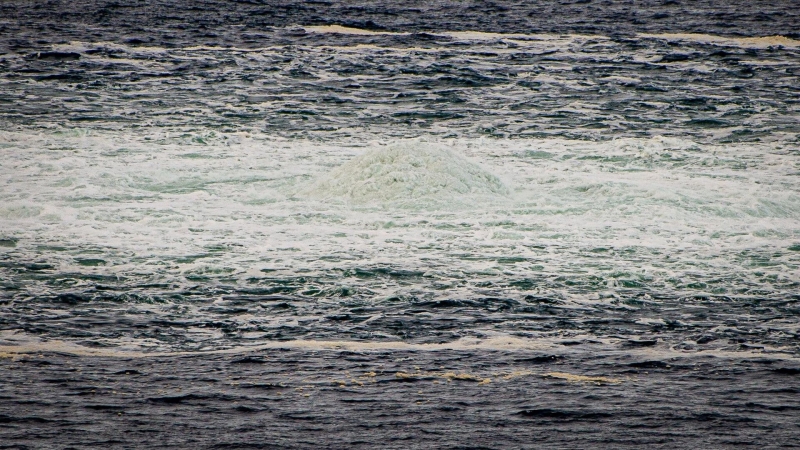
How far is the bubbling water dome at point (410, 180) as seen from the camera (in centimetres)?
1605

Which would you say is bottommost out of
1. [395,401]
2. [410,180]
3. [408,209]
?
[408,209]

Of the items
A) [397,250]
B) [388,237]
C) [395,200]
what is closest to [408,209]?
[395,200]

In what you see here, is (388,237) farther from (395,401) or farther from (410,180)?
(395,401)

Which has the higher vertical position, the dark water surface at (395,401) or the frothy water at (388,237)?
the dark water surface at (395,401)

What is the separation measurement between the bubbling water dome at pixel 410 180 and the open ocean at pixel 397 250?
2.0 inches

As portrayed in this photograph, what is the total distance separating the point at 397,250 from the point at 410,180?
3039 millimetres

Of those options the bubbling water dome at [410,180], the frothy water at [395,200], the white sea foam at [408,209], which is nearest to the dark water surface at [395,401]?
the frothy water at [395,200]

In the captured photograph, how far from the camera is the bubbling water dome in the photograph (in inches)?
632

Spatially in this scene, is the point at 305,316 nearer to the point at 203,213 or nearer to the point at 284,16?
the point at 203,213

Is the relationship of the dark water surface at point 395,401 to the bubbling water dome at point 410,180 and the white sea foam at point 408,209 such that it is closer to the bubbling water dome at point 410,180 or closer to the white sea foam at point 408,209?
the white sea foam at point 408,209

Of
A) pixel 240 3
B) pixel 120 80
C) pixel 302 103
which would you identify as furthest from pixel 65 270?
pixel 240 3

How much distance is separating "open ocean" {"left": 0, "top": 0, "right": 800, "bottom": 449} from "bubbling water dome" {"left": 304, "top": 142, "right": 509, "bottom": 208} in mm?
50

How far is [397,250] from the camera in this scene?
531 inches

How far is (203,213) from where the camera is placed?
50.6 ft
